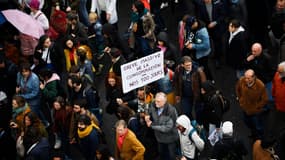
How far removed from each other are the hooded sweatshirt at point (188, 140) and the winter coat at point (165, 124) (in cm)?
14

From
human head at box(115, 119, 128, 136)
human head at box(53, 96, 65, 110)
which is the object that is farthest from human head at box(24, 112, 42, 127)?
human head at box(115, 119, 128, 136)

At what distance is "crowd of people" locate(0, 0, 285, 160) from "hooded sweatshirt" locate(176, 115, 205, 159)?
0.02m

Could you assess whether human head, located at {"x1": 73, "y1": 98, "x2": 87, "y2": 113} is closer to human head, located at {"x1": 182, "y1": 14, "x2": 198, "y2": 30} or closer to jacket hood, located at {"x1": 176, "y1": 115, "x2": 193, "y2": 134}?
jacket hood, located at {"x1": 176, "y1": 115, "x2": 193, "y2": 134}

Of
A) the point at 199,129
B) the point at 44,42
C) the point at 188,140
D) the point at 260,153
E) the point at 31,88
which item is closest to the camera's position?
the point at 260,153

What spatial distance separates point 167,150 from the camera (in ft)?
35.4

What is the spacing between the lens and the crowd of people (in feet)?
34.4

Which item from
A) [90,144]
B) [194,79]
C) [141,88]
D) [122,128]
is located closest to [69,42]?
[141,88]

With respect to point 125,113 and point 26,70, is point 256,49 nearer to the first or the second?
point 125,113

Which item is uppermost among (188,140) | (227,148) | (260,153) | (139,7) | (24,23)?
(139,7)

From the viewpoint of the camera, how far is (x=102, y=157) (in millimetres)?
10008

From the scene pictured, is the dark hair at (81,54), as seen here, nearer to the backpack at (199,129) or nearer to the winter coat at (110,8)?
the winter coat at (110,8)

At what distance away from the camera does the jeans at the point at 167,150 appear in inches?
421

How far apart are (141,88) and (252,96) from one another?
1864 mm

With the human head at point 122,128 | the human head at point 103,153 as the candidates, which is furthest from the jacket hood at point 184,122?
the human head at point 103,153
